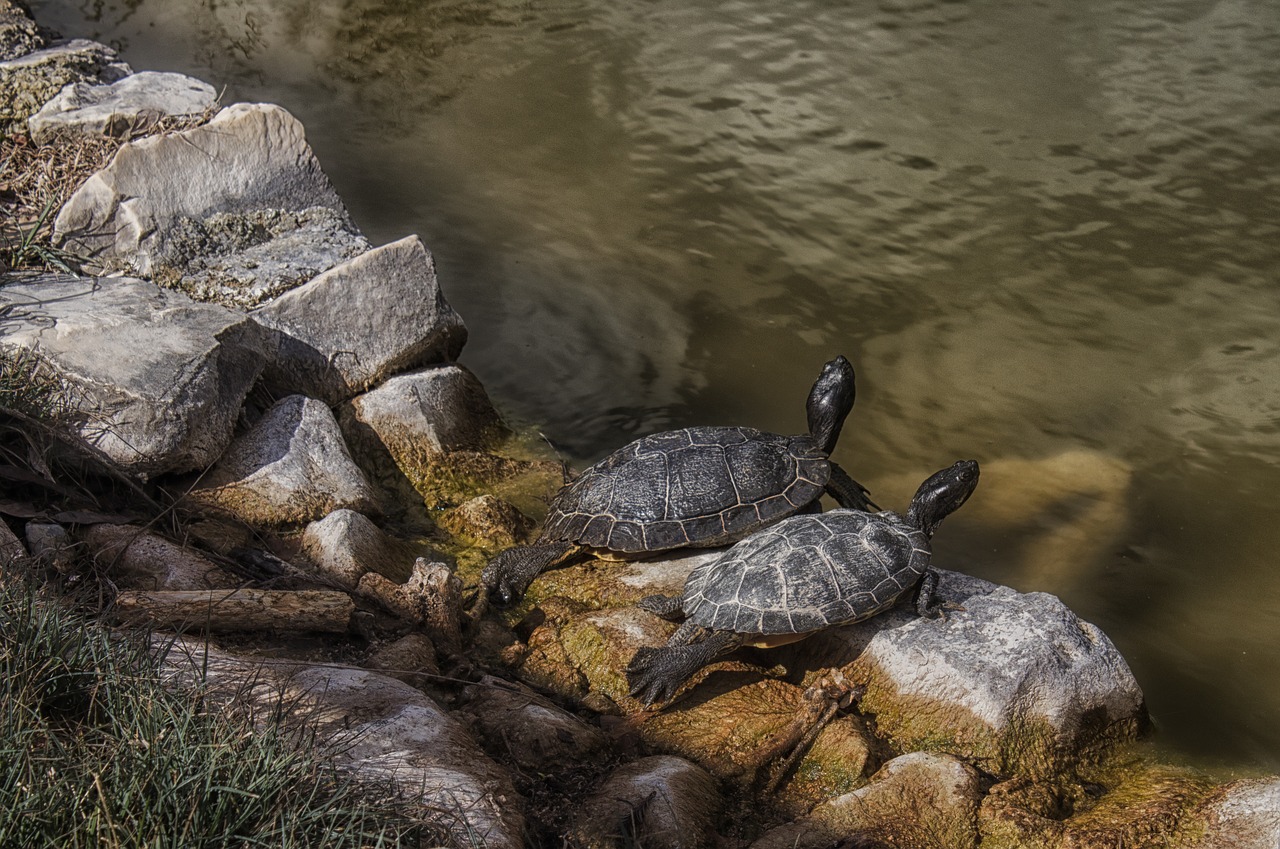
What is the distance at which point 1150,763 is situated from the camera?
11.8 feet

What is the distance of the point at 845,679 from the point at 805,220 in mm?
5033

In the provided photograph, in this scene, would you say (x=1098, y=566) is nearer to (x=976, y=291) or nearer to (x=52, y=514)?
(x=976, y=291)

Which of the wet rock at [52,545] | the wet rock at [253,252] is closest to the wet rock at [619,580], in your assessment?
the wet rock at [52,545]

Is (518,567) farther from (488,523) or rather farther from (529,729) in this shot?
(529,729)

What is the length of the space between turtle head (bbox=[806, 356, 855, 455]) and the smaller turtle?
1.14m

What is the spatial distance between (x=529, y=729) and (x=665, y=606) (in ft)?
2.51

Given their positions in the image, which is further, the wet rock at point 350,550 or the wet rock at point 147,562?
the wet rock at point 350,550

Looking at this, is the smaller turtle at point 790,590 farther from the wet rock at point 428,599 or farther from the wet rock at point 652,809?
the wet rock at point 428,599

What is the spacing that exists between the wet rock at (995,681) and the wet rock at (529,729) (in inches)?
34.7

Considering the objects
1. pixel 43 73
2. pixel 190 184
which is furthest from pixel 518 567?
pixel 43 73

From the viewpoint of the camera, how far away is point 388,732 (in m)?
2.90

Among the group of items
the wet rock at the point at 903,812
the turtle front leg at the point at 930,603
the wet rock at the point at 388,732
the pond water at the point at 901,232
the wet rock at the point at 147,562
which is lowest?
the pond water at the point at 901,232

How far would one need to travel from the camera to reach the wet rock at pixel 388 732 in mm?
2613

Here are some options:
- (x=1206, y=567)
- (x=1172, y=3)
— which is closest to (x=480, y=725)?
(x=1206, y=567)
